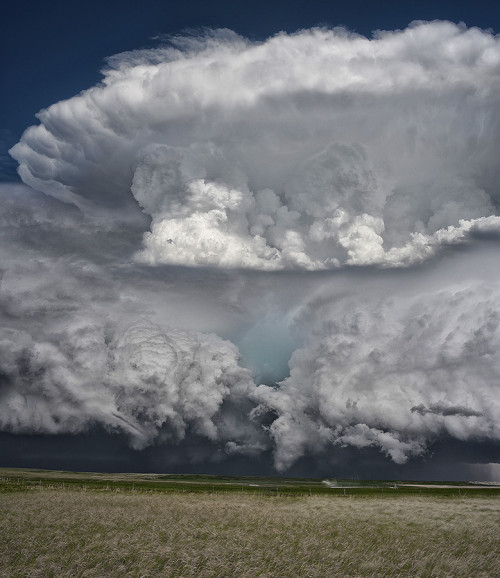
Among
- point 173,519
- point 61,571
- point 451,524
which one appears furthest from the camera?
point 451,524

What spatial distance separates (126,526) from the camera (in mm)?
35375

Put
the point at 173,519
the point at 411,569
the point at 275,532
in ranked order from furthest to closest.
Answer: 1. the point at 173,519
2. the point at 275,532
3. the point at 411,569

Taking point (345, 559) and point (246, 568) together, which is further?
point (345, 559)

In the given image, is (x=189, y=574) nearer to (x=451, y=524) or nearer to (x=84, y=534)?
(x=84, y=534)

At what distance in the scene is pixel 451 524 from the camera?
4500 centimetres

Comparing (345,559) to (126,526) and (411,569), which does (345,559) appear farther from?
(126,526)

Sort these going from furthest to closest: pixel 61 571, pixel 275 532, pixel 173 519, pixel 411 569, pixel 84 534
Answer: pixel 173 519 < pixel 275 532 < pixel 84 534 < pixel 411 569 < pixel 61 571

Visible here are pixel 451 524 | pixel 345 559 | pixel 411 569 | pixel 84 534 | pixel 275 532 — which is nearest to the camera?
pixel 411 569

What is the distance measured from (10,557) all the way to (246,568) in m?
9.99

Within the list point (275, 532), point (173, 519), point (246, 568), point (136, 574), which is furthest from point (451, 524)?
point (136, 574)

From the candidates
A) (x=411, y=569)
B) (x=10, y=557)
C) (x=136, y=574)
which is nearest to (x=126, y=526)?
(x=10, y=557)

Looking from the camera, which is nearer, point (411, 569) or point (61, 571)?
point (61, 571)

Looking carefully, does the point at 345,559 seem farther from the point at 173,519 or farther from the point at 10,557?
the point at 173,519

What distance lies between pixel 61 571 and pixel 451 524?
33147 millimetres
